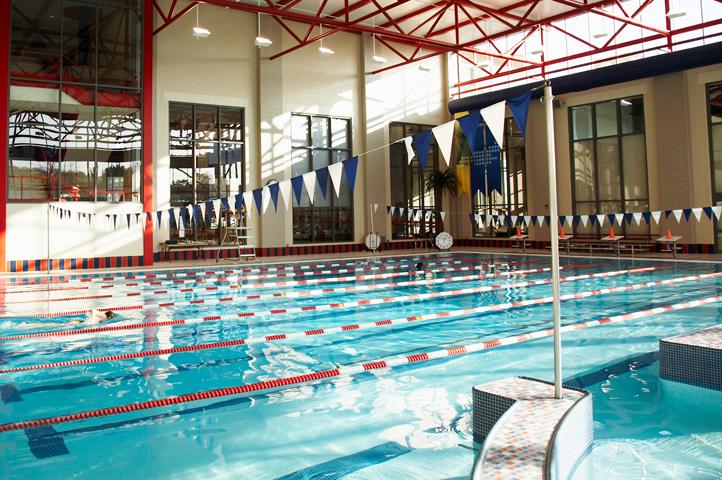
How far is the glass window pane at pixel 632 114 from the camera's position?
1652 centimetres

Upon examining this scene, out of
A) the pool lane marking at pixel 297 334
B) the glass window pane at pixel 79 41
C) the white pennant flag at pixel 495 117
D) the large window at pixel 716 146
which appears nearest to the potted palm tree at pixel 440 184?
the large window at pixel 716 146

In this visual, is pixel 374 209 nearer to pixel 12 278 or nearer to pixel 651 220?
pixel 651 220

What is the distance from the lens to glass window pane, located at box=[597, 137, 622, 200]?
17.1 m

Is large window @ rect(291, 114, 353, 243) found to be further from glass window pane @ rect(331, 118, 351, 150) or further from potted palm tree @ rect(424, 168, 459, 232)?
potted palm tree @ rect(424, 168, 459, 232)

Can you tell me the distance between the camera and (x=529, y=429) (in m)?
2.49

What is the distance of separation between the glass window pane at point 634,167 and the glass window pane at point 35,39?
1585cm

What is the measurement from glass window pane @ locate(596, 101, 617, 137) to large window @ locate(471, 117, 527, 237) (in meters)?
2.65

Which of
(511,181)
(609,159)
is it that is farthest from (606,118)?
(511,181)

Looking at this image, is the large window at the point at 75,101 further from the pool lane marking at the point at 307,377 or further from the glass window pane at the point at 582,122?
the glass window pane at the point at 582,122

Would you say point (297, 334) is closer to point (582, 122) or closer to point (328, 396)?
point (328, 396)

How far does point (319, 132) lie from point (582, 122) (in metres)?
8.55

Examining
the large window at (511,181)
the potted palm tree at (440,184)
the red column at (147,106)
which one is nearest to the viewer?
the red column at (147,106)

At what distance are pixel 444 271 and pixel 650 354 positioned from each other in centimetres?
796

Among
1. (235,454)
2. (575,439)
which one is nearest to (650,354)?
(575,439)
